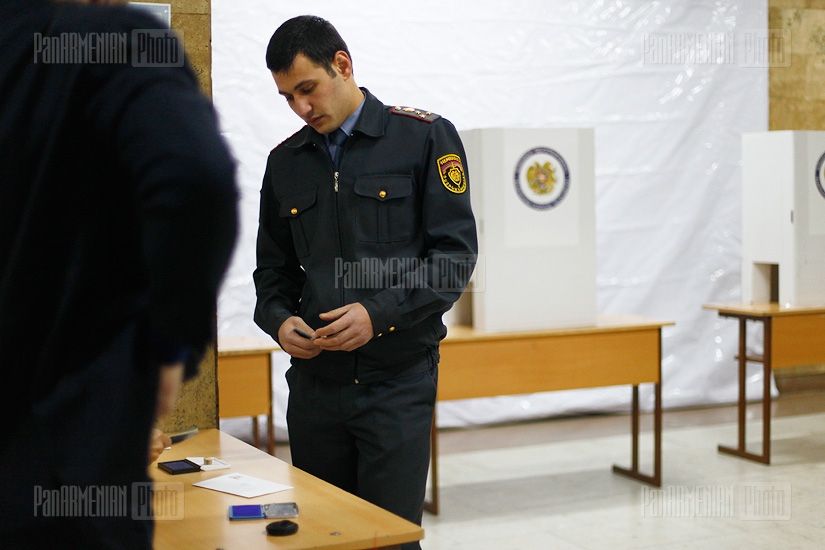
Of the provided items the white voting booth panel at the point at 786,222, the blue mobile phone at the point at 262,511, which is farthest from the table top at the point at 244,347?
the white voting booth panel at the point at 786,222

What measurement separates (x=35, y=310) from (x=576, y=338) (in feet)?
10.8

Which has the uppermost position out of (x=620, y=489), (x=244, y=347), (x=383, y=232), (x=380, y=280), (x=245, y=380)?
(x=383, y=232)

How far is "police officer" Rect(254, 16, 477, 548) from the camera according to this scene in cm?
195

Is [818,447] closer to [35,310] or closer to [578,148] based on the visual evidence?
[578,148]

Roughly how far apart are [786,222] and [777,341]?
61 centimetres

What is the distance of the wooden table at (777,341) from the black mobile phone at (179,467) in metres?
3.26

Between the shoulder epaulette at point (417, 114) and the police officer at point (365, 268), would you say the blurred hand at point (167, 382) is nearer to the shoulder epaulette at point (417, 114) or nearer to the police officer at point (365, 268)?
the police officer at point (365, 268)

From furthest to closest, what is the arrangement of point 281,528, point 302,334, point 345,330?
point 302,334 < point 345,330 < point 281,528

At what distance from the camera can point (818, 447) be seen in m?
4.72

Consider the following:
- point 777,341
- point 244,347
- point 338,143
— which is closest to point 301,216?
point 338,143

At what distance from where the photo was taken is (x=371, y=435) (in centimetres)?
195

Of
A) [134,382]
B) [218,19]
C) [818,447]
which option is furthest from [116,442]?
[818,447]

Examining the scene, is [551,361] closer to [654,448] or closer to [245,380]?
[654,448]

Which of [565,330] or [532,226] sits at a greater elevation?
[532,226]
